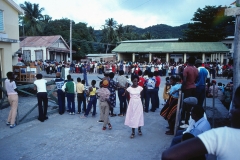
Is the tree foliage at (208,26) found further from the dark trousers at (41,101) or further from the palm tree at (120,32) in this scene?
the dark trousers at (41,101)

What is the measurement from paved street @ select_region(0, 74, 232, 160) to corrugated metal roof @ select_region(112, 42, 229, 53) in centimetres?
2372

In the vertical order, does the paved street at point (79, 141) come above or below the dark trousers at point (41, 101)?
below

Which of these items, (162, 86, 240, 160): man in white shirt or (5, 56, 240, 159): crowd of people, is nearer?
(162, 86, 240, 160): man in white shirt

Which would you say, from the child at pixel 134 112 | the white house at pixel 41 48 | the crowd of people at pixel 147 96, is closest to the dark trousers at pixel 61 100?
the crowd of people at pixel 147 96

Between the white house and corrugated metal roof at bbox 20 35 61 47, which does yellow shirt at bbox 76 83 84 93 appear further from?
corrugated metal roof at bbox 20 35 61 47

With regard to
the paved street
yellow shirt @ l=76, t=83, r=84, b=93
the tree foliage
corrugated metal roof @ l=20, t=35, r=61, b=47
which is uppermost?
the tree foliage

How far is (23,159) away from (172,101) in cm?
392

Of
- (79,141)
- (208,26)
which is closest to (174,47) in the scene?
(208,26)

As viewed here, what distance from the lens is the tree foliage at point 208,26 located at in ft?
123

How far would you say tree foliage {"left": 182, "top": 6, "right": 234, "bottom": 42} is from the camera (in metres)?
37.4

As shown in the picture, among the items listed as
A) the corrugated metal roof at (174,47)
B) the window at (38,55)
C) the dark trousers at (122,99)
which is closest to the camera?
the dark trousers at (122,99)

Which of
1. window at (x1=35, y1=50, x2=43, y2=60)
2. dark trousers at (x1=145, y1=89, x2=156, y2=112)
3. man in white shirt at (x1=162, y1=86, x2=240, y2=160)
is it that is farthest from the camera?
window at (x1=35, y1=50, x2=43, y2=60)

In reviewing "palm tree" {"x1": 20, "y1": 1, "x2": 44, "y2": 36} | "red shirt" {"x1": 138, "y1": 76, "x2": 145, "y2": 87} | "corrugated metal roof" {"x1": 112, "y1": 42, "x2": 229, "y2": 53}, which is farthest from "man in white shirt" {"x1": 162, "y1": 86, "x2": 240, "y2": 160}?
"palm tree" {"x1": 20, "y1": 1, "x2": 44, "y2": 36}

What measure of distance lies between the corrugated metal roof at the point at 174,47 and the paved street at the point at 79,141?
77.8ft
